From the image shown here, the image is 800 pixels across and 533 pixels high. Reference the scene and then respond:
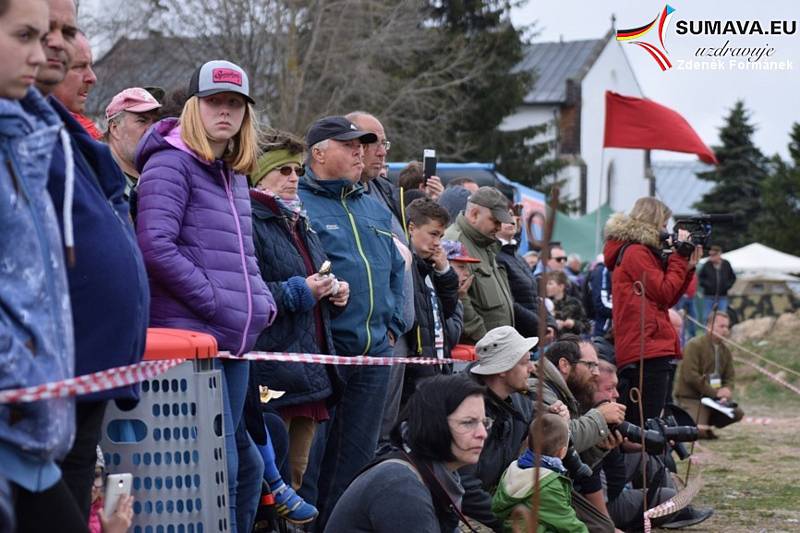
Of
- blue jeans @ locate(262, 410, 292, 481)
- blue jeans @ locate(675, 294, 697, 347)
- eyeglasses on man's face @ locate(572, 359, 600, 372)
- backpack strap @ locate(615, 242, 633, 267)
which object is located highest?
backpack strap @ locate(615, 242, 633, 267)

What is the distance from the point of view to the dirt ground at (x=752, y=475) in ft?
28.7

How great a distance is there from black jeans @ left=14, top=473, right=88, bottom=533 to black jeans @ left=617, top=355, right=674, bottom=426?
6.22 m

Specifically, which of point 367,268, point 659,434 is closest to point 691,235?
point 659,434

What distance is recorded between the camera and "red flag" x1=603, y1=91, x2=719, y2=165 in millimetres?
12938

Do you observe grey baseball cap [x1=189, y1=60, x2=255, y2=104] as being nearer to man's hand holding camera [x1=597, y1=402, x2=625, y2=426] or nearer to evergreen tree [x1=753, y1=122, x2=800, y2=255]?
man's hand holding camera [x1=597, y1=402, x2=625, y2=426]

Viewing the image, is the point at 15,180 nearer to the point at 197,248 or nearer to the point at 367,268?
the point at 197,248

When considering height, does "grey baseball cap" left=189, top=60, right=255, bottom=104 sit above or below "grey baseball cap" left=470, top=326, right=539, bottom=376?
above

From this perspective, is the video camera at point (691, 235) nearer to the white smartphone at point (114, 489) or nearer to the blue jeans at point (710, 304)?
the white smartphone at point (114, 489)

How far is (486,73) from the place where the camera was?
36.8 m

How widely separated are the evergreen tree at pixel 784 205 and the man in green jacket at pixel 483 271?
125ft

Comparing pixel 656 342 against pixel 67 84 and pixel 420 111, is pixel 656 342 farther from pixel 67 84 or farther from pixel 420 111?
pixel 420 111

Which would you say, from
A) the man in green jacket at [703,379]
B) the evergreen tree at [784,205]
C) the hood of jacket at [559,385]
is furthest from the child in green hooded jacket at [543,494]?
the evergreen tree at [784,205]

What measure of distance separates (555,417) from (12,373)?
3641mm

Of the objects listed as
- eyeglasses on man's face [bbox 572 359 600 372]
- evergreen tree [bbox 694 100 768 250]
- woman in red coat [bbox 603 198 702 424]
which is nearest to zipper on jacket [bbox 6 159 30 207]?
eyeglasses on man's face [bbox 572 359 600 372]
